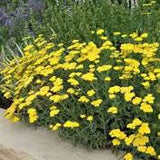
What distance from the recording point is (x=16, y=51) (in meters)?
4.68

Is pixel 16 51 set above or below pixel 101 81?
below

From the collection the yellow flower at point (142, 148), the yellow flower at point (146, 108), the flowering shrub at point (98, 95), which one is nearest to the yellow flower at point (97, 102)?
the flowering shrub at point (98, 95)

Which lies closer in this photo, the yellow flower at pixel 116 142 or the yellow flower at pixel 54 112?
the yellow flower at pixel 116 142

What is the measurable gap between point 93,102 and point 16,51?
1.73 meters

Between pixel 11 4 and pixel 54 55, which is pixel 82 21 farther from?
pixel 11 4

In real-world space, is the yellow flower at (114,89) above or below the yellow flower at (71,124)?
above

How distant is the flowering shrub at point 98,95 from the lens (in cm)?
306

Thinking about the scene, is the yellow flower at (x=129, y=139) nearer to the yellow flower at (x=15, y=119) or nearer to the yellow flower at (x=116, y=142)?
the yellow flower at (x=116, y=142)

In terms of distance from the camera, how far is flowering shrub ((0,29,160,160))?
3.06 metres

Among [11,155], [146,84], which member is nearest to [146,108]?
[146,84]

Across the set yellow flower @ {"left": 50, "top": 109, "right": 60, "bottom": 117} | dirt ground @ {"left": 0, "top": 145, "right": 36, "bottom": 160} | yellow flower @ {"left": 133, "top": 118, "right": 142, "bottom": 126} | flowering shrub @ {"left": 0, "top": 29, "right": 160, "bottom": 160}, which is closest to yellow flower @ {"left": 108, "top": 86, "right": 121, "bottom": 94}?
flowering shrub @ {"left": 0, "top": 29, "right": 160, "bottom": 160}

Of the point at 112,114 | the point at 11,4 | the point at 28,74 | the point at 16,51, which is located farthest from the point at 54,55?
the point at 11,4

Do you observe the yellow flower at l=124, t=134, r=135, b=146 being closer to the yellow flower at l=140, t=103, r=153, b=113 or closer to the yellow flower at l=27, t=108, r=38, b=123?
the yellow flower at l=140, t=103, r=153, b=113

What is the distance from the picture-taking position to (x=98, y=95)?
3.23 m
